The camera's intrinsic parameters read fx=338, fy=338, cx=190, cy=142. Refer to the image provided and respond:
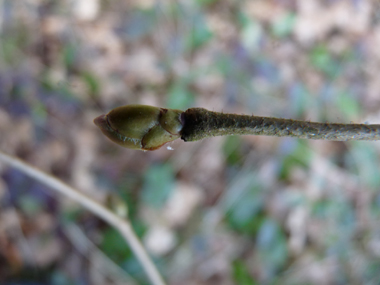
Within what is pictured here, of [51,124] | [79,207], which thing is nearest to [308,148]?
[79,207]

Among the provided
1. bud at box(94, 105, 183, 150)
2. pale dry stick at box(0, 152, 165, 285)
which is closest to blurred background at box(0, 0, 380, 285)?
pale dry stick at box(0, 152, 165, 285)

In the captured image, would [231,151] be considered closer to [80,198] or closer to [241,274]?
[241,274]

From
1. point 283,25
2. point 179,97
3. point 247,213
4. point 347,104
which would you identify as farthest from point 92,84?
point 347,104

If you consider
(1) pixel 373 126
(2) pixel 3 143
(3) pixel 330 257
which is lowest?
(1) pixel 373 126

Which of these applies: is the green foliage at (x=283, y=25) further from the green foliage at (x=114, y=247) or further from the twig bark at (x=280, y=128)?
the twig bark at (x=280, y=128)

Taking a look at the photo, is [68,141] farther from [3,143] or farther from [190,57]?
[190,57]

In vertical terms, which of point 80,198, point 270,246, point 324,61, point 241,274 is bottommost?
point 80,198
